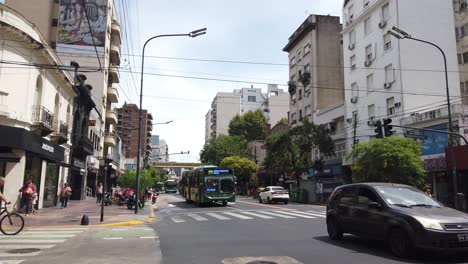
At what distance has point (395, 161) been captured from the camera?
29078mm

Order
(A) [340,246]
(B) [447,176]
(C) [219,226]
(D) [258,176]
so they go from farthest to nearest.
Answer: (D) [258,176] < (B) [447,176] < (C) [219,226] < (A) [340,246]

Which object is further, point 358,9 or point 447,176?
point 358,9

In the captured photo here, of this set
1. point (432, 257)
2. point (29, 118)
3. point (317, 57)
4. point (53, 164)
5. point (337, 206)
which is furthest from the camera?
point (317, 57)

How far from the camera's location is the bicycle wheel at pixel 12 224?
44.6 feet

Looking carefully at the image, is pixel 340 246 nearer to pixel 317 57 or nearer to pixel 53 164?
Answer: pixel 53 164

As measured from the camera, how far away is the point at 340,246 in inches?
433

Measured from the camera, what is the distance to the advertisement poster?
47.8 metres

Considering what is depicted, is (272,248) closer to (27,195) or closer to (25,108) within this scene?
(27,195)

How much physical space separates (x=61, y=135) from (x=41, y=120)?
4.52m

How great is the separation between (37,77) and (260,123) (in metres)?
74.1

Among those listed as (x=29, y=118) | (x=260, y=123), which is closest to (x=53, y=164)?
(x=29, y=118)

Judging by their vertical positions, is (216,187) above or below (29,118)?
below

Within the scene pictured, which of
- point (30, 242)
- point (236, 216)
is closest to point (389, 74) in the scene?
point (236, 216)

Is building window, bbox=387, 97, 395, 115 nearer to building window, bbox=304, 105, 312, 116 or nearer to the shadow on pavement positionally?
building window, bbox=304, 105, 312, 116
